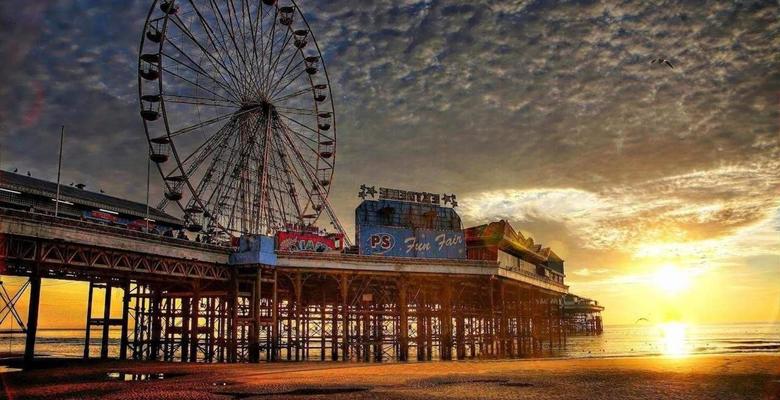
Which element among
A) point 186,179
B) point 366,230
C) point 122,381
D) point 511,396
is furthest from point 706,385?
point 186,179

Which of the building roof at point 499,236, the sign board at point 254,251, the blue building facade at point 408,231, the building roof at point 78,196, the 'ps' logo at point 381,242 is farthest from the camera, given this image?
the building roof at point 499,236

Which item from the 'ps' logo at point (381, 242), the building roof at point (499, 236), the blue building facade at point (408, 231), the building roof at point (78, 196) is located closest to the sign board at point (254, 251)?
the blue building facade at point (408, 231)

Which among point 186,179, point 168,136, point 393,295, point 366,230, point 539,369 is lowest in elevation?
point 539,369

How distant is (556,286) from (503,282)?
29141 mm

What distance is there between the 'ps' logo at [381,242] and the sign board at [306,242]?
3.63m

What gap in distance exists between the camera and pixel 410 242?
60.4 meters

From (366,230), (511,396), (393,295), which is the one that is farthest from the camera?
(393,295)

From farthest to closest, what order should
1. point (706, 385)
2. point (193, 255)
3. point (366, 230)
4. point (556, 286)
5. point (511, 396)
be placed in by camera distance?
point (556, 286) → point (366, 230) → point (193, 255) → point (706, 385) → point (511, 396)

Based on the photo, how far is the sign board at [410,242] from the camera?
5869 cm

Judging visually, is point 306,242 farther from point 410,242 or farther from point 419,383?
point 419,383

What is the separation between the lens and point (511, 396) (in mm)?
24203

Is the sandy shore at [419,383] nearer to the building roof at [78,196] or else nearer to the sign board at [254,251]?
the sign board at [254,251]

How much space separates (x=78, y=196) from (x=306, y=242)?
996 inches

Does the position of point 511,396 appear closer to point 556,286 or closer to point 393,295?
point 393,295
